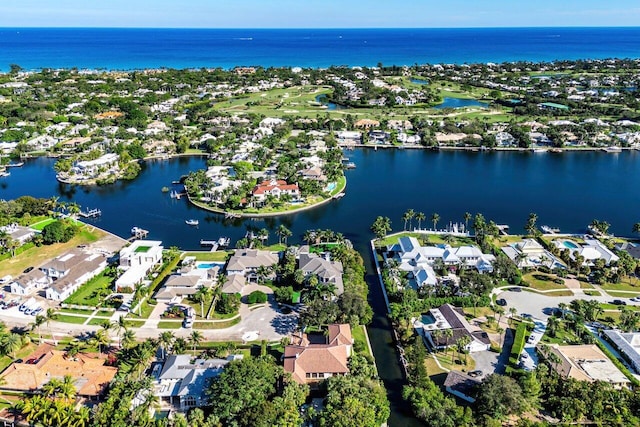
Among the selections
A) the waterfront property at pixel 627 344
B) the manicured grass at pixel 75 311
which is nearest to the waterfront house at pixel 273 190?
the manicured grass at pixel 75 311

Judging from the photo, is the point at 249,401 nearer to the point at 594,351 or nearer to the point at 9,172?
the point at 594,351

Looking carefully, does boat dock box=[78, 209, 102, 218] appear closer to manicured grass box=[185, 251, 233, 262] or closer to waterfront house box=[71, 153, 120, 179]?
waterfront house box=[71, 153, 120, 179]

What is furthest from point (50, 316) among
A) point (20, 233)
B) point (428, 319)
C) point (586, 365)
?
point (586, 365)

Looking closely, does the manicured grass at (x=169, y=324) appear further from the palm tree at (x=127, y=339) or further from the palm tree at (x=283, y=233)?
the palm tree at (x=283, y=233)

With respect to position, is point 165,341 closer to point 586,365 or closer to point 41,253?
point 41,253

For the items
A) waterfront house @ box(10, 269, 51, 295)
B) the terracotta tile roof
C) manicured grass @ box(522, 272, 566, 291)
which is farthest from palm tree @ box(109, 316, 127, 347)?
manicured grass @ box(522, 272, 566, 291)

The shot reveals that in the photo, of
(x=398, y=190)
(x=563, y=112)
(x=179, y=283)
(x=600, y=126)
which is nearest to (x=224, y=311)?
(x=179, y=283)
